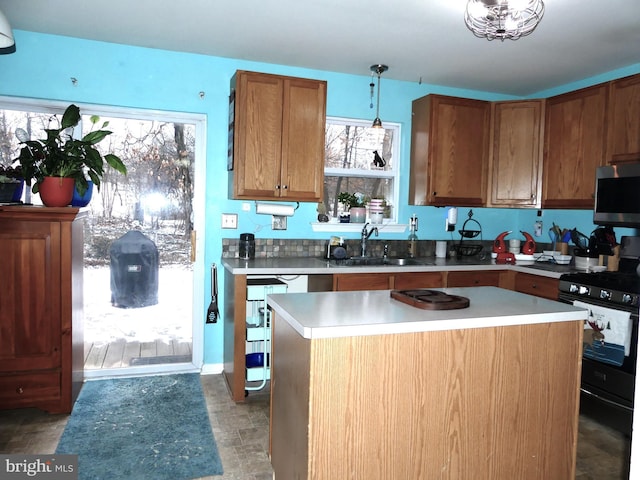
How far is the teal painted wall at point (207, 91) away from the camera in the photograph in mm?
3299

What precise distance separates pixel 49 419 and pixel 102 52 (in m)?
2.50

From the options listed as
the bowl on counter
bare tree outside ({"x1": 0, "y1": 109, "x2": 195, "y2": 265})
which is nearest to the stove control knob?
the bowl on counter

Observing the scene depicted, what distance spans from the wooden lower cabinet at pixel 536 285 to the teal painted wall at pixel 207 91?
30.3 inches

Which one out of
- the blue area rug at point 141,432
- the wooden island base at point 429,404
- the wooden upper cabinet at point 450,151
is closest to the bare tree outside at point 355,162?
the wooden upper cabinet at point 450,151

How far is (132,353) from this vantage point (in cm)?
371

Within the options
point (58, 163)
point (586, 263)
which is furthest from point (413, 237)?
point (58, 163)

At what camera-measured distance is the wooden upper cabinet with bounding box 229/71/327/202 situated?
341 centimetres

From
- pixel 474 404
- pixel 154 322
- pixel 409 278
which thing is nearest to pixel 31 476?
pixel 154 322

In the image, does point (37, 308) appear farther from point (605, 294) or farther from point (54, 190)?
→ point (605, 294)

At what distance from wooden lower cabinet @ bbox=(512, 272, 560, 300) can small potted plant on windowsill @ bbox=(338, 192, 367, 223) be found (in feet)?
4.44

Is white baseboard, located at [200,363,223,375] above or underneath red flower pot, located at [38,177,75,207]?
underneath

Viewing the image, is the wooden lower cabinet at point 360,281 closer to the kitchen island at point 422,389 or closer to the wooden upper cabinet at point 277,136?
the wooden upper cabinet at point 277,136

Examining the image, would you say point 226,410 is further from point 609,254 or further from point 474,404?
point 609,254

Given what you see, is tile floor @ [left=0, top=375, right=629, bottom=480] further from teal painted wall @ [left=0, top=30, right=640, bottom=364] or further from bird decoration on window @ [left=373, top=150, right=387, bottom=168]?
bird decoration on window @ [left=373, top=150, right=387, bottom=168]
